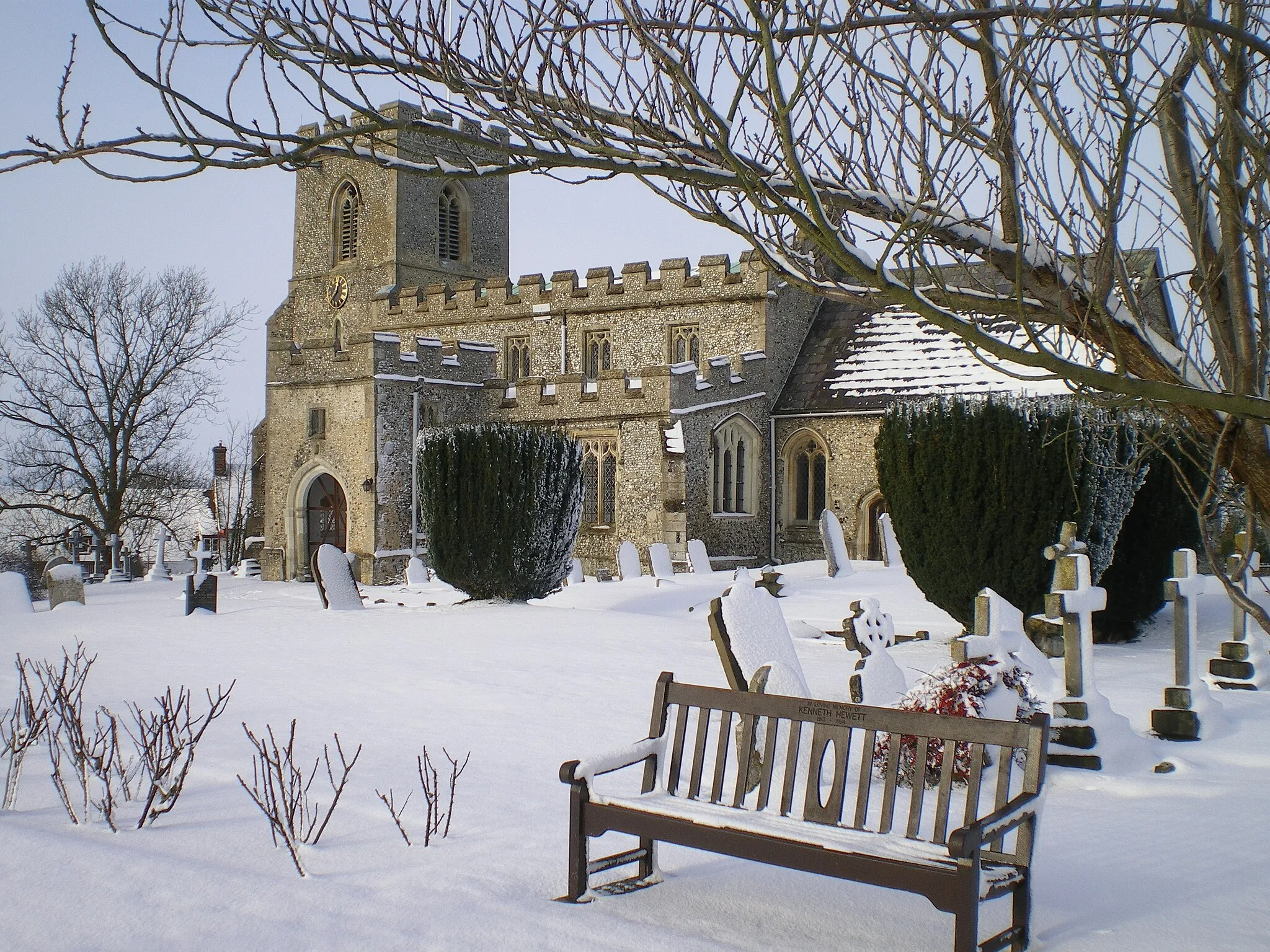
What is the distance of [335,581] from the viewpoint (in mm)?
13906


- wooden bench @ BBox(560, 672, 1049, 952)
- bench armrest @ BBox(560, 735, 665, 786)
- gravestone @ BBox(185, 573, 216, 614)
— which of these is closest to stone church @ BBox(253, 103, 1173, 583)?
gravestone @ BBox(185, 573, 216, 614)

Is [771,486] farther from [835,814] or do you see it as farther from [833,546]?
[835,814]

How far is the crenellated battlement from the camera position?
24.8m

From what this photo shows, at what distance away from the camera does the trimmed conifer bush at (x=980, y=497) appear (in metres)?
10.6

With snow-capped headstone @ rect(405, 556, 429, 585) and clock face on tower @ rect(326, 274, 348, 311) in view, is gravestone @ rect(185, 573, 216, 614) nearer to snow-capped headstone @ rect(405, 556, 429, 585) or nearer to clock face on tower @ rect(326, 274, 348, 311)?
snow-capped headstone @ rect(405, 556, 429, 585)

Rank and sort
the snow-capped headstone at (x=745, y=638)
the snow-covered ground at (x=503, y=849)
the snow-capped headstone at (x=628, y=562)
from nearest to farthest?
the snow-covered ground at (x=503, y=849)
the snow-capped headstone at (x=745, y=638)
the snow-capped headstone at (x=628, y=562)

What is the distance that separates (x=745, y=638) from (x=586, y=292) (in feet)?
70.0

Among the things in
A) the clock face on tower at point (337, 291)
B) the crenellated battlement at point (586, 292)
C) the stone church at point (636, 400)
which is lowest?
the stone church at point (636, 400)

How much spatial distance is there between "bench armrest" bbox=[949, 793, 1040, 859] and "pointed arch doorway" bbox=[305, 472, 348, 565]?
2301cm

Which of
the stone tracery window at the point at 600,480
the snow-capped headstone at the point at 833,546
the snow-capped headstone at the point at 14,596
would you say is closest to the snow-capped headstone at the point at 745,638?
the snow-capped headstone at the point at 833,546

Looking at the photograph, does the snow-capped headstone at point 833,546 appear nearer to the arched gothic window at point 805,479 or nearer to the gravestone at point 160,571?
the arched gothic window at point 805,479

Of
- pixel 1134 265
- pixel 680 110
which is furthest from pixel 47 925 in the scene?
pixel 1134 265

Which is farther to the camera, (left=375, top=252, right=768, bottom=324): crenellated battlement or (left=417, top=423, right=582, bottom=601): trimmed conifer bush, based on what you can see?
(left=375, top=252, right=768, bottom=324): crenellated battlement

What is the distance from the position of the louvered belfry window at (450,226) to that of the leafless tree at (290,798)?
28900mm
